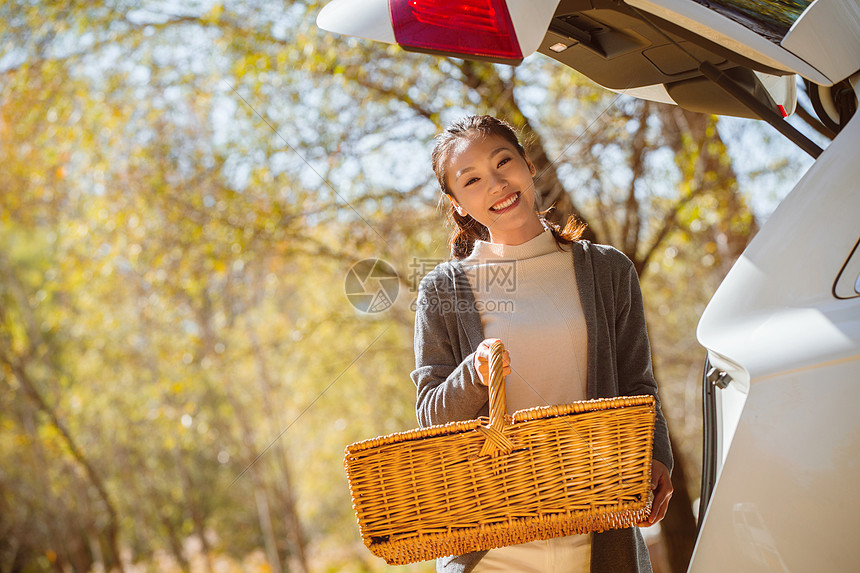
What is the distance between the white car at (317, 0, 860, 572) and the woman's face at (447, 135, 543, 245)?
0.36 m

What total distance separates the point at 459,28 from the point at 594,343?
29.7 inches

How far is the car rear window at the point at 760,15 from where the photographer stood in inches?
55.3

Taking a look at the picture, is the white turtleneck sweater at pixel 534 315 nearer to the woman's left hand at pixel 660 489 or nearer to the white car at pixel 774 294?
the woman's left hand at pixel 660 489

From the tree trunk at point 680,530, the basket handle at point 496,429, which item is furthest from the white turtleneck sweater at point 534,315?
the tree trunk at point 680,530

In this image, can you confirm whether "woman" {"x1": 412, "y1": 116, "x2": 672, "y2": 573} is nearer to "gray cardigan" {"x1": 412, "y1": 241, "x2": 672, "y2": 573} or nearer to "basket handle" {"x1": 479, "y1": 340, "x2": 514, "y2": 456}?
"gray cardigan" {"x1": 412, "y1": 241, "x2": 672, "y2": 573}

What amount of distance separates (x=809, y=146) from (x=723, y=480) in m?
0.72

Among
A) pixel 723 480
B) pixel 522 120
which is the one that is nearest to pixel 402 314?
pixel 522 120

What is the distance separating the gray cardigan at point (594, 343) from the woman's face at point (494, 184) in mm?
144

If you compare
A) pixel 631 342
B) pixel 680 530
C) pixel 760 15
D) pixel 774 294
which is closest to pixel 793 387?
pixel 774 294

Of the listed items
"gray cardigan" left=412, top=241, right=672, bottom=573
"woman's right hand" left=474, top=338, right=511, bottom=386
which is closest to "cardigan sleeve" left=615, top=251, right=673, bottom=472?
"gray cardigan" left=412, top=241, right=672, bottom=573

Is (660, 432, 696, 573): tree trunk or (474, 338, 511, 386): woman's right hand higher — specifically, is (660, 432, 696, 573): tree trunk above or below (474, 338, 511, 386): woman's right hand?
below

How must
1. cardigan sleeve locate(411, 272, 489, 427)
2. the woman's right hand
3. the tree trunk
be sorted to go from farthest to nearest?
the tree trunk, cardigan sleeve locate(411, 272, 489, 427), the woman's right hand

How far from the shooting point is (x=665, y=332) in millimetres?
9477

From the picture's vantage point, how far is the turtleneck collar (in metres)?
1.83
